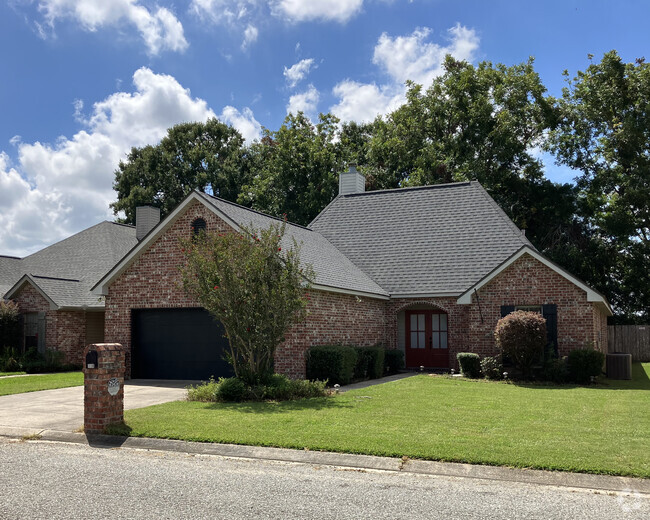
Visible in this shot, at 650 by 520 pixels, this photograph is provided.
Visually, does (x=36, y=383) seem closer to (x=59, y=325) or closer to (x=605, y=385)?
(x=59, y=325)

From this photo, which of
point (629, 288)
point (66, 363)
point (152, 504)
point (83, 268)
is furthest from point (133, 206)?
point (152, 504)

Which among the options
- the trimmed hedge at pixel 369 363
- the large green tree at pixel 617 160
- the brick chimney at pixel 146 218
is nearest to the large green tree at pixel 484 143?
the large green tree at pixel 617 160

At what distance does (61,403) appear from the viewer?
13.5m

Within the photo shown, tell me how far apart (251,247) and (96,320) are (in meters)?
15.2

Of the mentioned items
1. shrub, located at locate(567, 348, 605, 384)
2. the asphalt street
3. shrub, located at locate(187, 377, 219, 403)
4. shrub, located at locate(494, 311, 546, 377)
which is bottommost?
the asphalt street

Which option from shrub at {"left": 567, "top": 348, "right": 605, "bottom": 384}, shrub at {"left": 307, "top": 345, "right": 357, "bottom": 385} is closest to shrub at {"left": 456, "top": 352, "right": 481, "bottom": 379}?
shrub at {"left": 567, "top": 348, "right": 605, "bottom": 384}

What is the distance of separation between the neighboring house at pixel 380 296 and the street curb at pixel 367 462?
6991 millimetres

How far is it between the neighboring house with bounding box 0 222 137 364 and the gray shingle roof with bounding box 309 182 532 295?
400 inches

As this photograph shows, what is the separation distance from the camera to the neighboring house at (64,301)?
25.0 m

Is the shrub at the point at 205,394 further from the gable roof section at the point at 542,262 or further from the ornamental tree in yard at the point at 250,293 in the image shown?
the gable roof section at the point at 542,262

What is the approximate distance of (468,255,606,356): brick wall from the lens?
19.0 meters

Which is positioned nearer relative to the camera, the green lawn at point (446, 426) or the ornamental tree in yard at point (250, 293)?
the green lawn at point (446, 426)

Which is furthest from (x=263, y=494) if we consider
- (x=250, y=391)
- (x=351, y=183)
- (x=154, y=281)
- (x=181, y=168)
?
(x=181, y=168)

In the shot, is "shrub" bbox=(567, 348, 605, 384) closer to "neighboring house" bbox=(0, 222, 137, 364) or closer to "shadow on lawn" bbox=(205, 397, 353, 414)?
"shadow on lawn" bbox=(205, 397, 353, 414)
